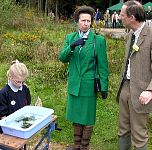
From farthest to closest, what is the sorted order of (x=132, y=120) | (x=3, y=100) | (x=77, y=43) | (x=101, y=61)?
(x=101, y=61)
(x=77, y=43)
(x=132, y=120)
(x=3, y=100)

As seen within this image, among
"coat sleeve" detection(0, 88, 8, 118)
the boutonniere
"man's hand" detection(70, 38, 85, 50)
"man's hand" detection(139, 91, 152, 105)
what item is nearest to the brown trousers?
"man's hand" detection(139, 91, 152, 105)

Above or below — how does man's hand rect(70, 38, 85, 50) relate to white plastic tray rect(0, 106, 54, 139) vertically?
above

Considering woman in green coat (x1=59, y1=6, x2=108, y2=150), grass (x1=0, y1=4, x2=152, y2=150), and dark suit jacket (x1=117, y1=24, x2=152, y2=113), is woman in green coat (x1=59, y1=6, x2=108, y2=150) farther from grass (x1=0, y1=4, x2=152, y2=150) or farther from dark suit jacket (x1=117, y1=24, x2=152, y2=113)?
grass (x1=0, y1=4, x2=152, y2=150)

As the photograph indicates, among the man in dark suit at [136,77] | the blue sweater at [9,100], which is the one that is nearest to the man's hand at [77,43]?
the man in dark suit at [136,77]

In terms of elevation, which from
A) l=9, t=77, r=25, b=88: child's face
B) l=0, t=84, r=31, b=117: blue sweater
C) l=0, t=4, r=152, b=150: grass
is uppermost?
l=9, t=77, r=25, b=88: child's face

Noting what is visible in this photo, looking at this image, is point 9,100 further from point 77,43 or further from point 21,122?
point 77,43

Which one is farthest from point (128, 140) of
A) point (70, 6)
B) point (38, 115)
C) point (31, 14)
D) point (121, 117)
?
point (70, 6)

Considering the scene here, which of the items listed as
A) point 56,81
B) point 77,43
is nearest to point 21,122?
point 77,43

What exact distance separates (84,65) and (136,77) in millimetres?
684

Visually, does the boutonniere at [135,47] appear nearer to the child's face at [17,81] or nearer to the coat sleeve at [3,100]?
the child's face at [17,81]

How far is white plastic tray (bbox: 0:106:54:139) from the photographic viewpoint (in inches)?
118

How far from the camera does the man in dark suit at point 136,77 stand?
3.50 m

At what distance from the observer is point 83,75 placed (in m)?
4.08

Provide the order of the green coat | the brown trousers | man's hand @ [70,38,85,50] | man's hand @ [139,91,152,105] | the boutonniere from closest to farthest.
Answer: man's hand @ [139,91,152,105] < the boutonniere < the brown trousers < man's hand @ [70,38,85,50] < the green coat
